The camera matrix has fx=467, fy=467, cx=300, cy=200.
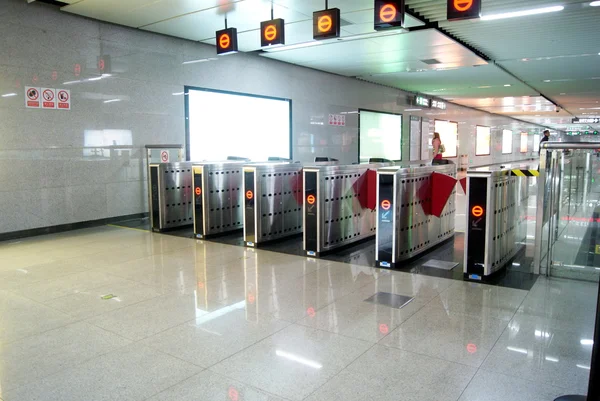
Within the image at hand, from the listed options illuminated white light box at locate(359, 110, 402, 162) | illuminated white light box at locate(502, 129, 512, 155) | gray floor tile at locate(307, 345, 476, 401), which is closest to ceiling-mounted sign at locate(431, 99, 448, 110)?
illuminated white light box at locate(359, 110, 402, 162)

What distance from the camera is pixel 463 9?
5195 millimetres

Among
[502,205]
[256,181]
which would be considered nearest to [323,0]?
[256,181]

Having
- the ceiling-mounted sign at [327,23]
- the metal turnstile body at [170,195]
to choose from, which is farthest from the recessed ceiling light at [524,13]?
the metal turnstile body at [170,195]

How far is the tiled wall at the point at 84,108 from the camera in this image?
276 inches

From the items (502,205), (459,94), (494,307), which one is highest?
(459,94)

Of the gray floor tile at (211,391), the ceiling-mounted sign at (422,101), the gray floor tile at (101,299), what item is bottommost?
the gray floor tile at (101,299)

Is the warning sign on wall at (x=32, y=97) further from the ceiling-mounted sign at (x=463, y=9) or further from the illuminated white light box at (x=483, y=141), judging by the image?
the illuminated white light box at (x=483, y=141)

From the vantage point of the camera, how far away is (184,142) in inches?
371

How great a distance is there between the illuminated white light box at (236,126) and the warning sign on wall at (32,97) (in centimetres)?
287

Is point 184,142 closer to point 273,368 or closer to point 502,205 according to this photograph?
point 502,205

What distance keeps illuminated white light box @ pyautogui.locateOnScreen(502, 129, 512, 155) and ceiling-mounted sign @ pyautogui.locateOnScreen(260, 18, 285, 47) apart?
80.4 ft

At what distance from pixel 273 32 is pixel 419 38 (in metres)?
3.52

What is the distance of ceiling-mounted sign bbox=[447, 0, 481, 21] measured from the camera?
5.12m

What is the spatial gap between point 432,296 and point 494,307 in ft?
1.79
